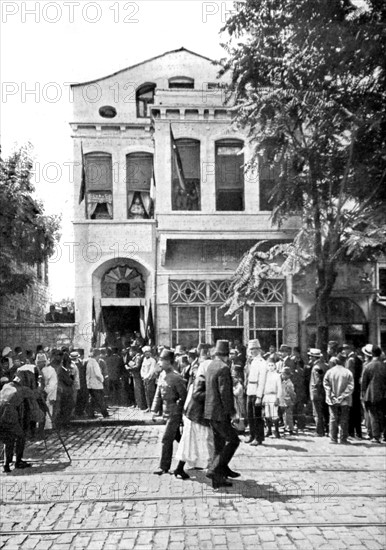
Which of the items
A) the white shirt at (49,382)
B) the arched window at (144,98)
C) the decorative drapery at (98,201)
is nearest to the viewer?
the white shirt at (49,382)

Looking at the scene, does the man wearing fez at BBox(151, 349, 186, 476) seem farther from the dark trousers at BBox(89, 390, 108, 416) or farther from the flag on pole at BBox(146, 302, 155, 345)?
the flag on pole at BBox(146, 302, 155, 345)

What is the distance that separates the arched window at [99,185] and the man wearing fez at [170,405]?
541 inches

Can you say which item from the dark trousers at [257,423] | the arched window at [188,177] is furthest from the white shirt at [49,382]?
the arched window at [188,177]

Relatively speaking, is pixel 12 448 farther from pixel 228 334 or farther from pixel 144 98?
pixel 144 98

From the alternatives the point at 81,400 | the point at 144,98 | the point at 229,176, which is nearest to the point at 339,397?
the point at 81,400

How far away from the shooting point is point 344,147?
53.2 ft

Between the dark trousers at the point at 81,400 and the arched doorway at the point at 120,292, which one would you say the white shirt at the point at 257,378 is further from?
the arched doorway at the point at 120,292

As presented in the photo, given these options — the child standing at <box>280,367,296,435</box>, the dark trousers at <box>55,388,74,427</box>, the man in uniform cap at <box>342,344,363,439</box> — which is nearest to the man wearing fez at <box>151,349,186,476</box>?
the child standing at <box>280,367,296,435</box>

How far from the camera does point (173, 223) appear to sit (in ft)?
71.1

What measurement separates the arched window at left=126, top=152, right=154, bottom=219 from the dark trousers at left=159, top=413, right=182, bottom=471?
14042 mm

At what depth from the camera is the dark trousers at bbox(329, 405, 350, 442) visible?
1214 cm

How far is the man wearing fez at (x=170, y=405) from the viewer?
9.32 meters

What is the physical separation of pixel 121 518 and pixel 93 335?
13.7 metres

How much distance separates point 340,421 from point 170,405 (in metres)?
4.34
